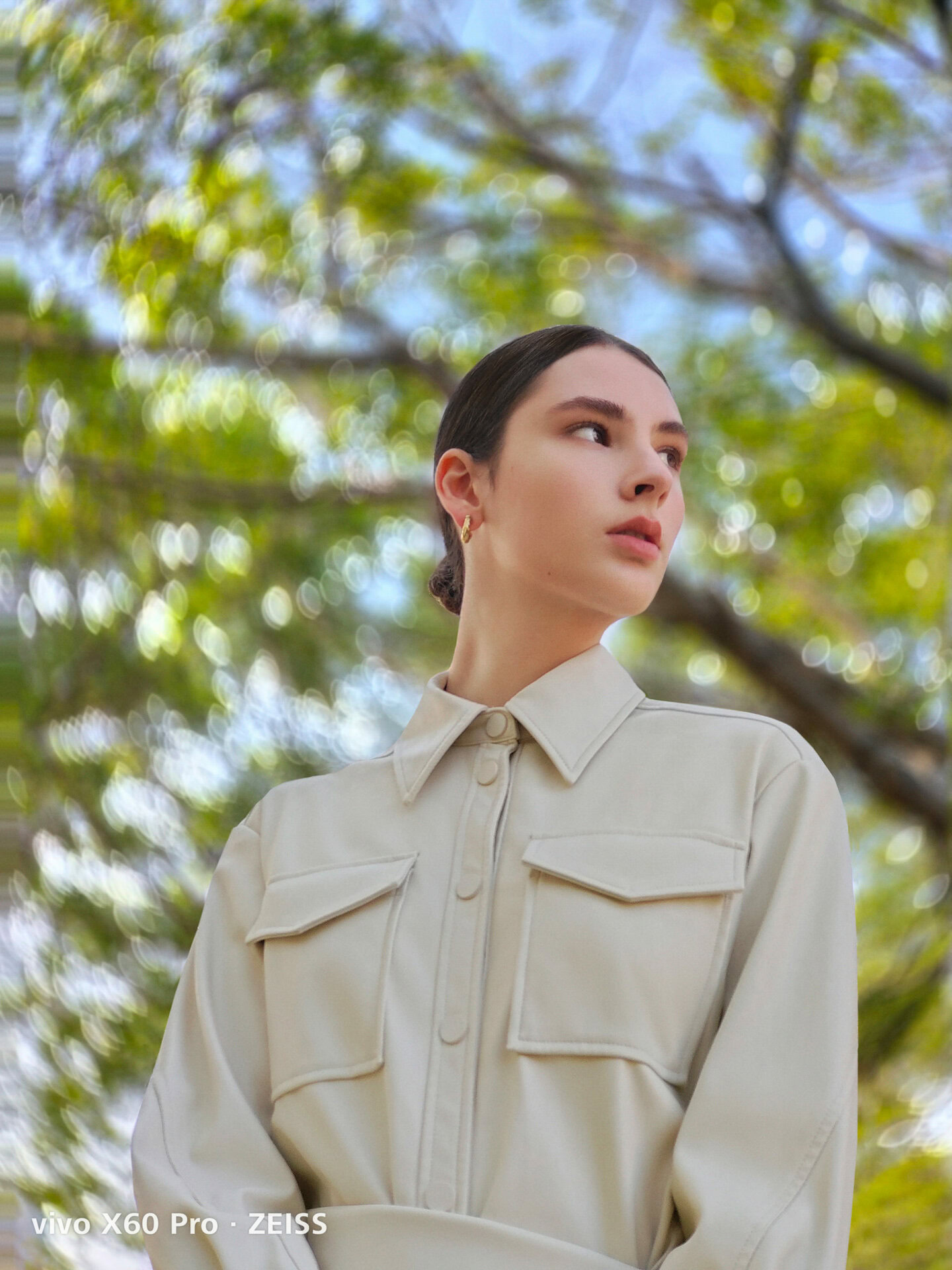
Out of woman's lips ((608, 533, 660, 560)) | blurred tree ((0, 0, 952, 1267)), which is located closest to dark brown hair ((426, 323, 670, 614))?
woman's lips ((608, 533, 660, 560))

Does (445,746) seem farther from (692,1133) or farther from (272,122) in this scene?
(272,122)

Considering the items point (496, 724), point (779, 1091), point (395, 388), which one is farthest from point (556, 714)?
point (395, 388)

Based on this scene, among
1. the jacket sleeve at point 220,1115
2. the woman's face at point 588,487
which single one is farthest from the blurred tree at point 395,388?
the woman's face at point 588,487

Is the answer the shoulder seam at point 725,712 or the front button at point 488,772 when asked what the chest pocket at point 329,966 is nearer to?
the front button at point 488,772

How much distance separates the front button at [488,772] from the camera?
0.91 metres

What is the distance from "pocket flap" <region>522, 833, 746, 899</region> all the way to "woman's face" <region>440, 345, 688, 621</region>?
0.15 m

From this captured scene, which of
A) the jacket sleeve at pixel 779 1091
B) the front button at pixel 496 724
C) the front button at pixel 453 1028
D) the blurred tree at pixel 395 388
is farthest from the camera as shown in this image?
the blurred tree at pixel 395 388

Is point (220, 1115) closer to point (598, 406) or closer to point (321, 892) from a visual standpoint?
point (321, 892)

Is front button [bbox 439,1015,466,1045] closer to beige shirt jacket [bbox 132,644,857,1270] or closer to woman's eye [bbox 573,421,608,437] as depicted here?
beige shirt jacket [bbox 132,644,857,1270]

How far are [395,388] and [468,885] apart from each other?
7.27 ft

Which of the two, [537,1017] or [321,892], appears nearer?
[537,1017]

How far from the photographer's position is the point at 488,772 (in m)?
0.92

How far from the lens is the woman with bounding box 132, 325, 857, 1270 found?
76cm

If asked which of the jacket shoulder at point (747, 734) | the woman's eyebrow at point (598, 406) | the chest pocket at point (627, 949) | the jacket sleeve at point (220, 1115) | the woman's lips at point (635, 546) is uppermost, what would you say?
the woman's eyebrow at point (598, 406)
